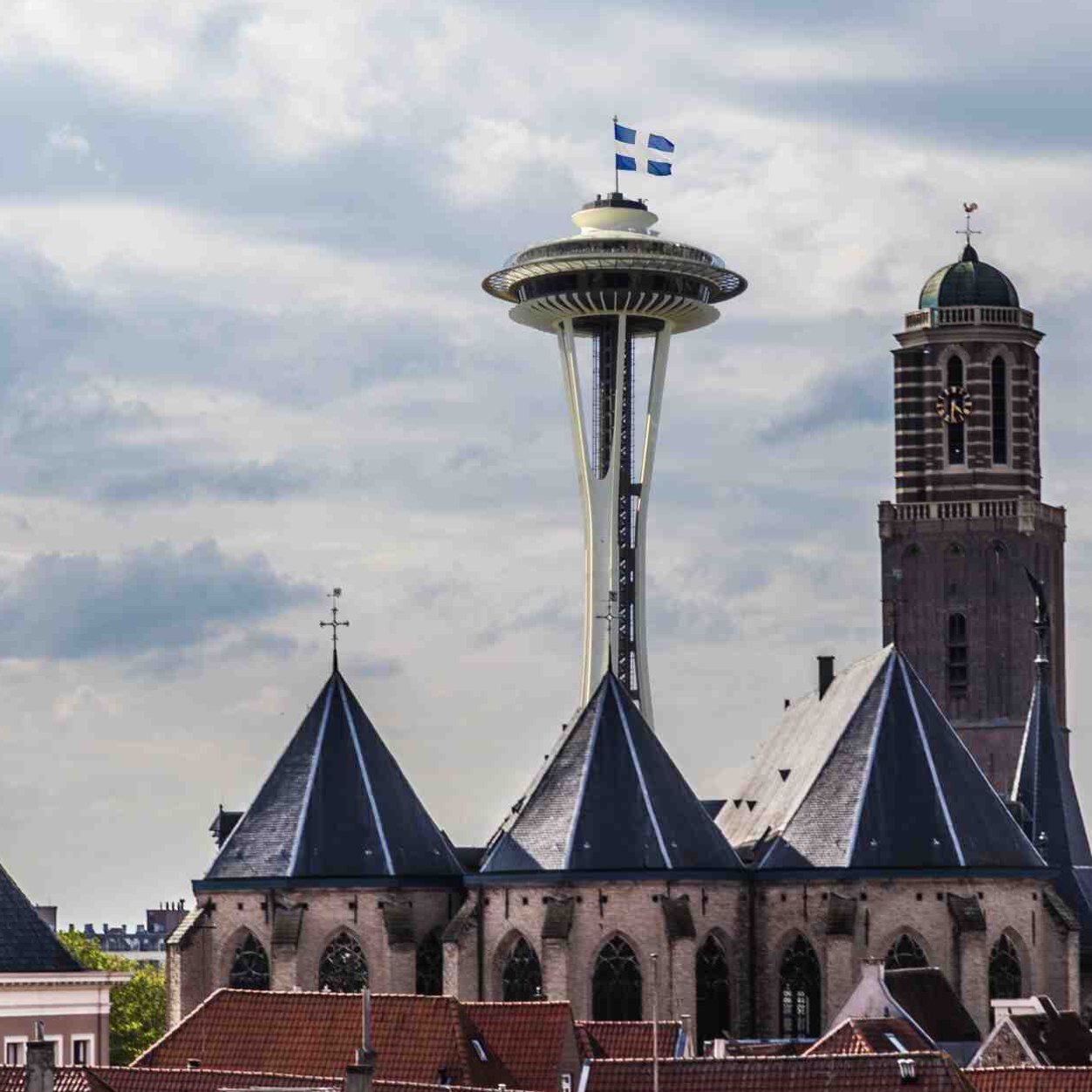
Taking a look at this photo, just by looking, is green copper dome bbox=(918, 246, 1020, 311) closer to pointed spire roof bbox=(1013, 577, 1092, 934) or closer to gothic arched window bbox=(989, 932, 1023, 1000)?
pointed spire roof bbox=(1013, 577, 1092, 934)

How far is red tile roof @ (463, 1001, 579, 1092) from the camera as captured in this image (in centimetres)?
8575

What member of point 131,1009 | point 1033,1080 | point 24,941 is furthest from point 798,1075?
point 131,1009

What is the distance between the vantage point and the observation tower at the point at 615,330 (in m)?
164

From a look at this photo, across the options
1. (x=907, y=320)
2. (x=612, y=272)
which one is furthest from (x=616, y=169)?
(x=907, y=320)

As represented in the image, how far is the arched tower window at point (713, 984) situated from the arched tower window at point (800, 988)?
5.12 ft

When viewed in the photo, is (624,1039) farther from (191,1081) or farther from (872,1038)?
(191,1081)

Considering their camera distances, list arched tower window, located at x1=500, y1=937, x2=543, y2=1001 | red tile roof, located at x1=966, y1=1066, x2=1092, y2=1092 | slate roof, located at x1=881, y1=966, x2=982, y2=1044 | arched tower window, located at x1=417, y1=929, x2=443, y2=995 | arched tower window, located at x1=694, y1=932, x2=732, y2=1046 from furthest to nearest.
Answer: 1. arched tower window, located at x1=417, y1=929, x2=443, y2=995
2. arched tower window, located at x1=500, y1=937, x2=543, y2=1001
3. arched tower window, located at x1=694, y1=932, x2=732, y2=1046
4. slate roof, located at x1=881, y1=966, x2=982, y2=1044
5. red tile roof, located at x1=966, y1=1066, x2=1092, y2=1092

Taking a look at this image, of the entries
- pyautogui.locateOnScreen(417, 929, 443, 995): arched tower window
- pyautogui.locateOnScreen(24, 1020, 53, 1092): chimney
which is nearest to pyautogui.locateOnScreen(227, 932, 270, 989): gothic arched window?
pyautogui.locateOnScreen(417, 929, 443, 995): arched tower window

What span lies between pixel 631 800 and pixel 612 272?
57682 millimetres

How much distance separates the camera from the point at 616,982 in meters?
108

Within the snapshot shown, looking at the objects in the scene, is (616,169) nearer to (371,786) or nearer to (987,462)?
(987,462)

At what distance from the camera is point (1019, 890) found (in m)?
110

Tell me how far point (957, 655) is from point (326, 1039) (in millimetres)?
91838

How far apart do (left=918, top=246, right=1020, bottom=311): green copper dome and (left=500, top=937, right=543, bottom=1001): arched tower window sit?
2978 inches
